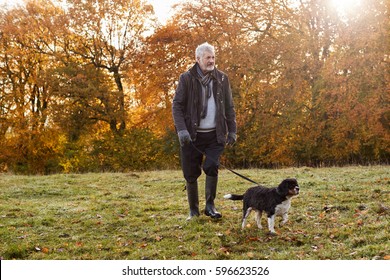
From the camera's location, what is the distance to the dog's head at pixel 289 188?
575 centimetres

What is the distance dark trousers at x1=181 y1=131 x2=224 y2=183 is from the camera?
665cm

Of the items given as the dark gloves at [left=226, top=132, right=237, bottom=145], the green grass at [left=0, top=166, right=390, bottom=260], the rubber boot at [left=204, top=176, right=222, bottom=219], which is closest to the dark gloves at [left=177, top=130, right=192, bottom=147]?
the dark gloves at [left=226, top=132, right=237, bottom=145]

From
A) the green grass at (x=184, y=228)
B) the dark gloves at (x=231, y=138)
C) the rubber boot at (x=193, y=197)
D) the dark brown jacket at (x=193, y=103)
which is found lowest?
the green grass at (x=184, y=228)

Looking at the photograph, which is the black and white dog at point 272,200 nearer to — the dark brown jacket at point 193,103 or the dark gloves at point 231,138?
the dark gloves at point 231,138

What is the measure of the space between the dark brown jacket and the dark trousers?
0.12 meters

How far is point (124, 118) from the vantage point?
27219mm

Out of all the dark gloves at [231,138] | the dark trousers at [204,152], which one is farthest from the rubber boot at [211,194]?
the dark gloves at [231,138]

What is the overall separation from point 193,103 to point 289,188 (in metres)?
1.66

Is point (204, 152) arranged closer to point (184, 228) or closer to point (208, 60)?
point (184, 228)

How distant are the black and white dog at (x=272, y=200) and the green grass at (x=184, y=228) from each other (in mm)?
222

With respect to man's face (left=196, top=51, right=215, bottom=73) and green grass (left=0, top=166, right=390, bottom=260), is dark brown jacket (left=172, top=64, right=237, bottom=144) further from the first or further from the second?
green grass (left=0, top=166, right=390, bottom=260)

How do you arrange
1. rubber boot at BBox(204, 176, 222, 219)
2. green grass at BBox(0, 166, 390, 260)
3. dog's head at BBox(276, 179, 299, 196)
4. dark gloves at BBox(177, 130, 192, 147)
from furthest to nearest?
rubber boot at BBox(204, 176, 222, 219)
dark gloves at BBox(177, 130, 192, 147)
dog's head at BBox(276, 179, 299, 196)
green grass at BBox(0, 166, 390, 260)

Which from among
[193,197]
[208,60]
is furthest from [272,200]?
[208,60]

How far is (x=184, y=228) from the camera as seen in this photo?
6.62 metres
